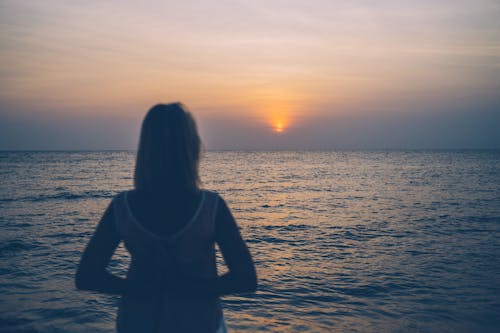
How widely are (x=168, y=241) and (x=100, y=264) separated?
0.44 meters

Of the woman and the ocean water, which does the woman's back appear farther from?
the ocean water

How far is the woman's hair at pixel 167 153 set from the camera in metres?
1.88

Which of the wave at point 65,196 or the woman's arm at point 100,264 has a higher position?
the woman's arm at point 100,264

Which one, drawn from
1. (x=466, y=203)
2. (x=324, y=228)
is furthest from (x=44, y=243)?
(x=466, y=203)

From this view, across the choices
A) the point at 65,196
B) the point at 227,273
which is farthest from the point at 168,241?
the point at 65,196

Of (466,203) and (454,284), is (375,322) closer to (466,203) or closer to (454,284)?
(454,284)

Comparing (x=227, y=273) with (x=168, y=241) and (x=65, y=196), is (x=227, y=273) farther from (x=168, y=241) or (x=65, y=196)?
(x=65, y=196)

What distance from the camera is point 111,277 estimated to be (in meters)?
1.95

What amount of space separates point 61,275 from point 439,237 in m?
13.2

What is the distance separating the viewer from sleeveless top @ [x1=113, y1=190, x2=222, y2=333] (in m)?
1.82

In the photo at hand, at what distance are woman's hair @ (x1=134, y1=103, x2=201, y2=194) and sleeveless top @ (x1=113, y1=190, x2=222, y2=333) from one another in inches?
5.0

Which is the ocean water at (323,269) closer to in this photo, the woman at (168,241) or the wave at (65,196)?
the wave at (65,196)

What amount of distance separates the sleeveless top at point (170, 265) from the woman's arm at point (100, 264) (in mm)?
78

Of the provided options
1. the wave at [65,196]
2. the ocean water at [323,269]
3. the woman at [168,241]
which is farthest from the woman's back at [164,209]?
the wave at [65,196]
